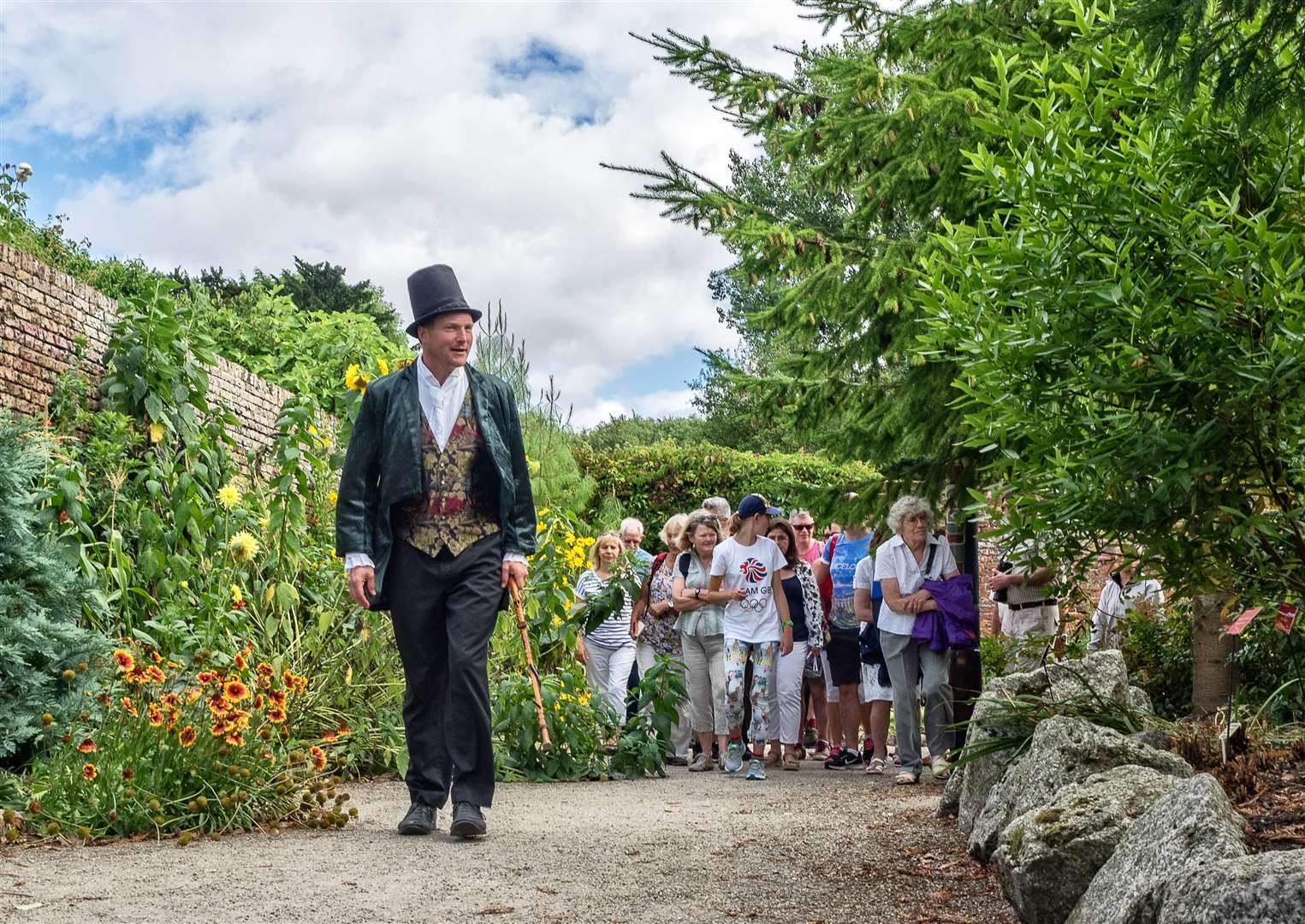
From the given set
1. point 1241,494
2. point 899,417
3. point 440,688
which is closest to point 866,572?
point 899,417

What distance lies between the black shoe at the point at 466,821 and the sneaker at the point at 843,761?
191 inches

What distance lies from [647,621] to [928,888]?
5.71 metres

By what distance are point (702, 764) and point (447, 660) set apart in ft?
14.5

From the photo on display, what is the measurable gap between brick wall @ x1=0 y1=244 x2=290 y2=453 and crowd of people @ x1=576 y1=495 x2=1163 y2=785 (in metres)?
3.52

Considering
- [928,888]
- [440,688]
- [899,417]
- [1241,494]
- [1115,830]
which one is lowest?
[928,888]

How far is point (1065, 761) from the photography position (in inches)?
173

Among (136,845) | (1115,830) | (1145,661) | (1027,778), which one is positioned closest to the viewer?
(1115,830)

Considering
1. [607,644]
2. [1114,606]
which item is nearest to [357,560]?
[607,644]

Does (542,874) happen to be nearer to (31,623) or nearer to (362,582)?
(362,582)

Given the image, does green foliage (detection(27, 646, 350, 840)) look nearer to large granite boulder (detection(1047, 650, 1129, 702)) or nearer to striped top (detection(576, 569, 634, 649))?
large granite boulder (detection(1047, 650, 1129, 702))

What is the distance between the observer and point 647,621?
10.2 meters

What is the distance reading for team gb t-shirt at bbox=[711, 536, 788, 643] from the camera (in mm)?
9281

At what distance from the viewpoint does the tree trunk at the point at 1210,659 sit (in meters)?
6.38

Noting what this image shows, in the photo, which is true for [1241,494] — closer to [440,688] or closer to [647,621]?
[440,688]
